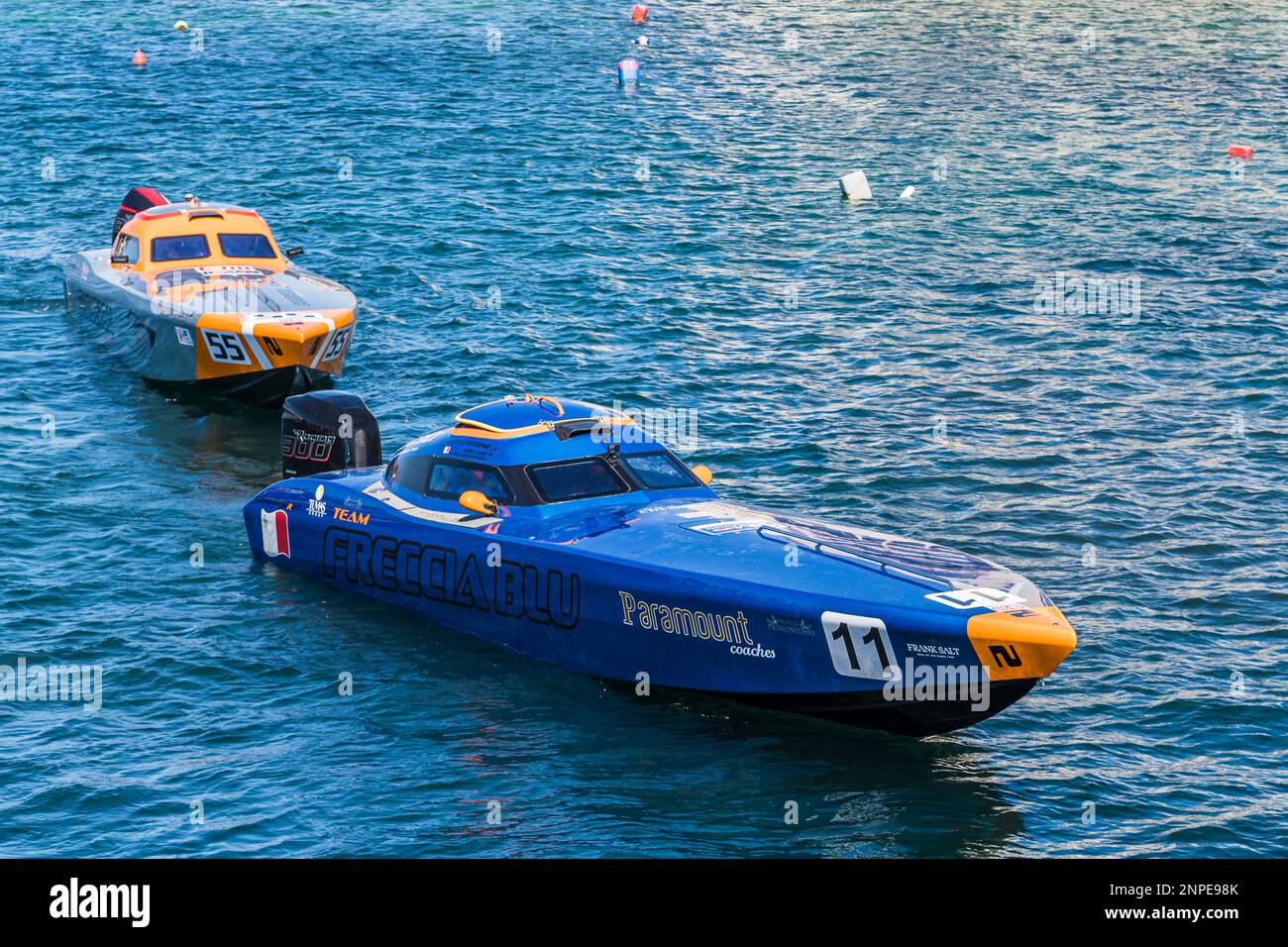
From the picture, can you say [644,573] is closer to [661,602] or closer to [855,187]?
[661,602]

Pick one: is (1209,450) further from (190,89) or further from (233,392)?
(190,89)

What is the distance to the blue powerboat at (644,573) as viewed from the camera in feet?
43.3

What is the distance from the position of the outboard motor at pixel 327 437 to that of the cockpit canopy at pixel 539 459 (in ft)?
6.71

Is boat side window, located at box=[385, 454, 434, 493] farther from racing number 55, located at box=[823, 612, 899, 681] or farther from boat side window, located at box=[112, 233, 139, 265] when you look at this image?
boat side window, located at box=[112, 233, 139, 265]

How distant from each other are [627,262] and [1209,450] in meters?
12.8

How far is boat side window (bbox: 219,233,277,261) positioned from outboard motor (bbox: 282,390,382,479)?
7085mm

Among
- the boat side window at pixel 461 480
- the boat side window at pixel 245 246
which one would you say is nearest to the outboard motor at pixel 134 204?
the boat side window at pixel 245 246

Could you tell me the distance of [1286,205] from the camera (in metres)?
32.4

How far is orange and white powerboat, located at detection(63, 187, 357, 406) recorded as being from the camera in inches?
914

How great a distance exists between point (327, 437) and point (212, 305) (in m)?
5.77

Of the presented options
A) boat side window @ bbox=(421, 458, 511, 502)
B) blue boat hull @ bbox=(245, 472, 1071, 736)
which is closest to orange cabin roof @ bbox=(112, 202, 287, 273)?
blue boat hull @ bbox=(245, 472, 1071, 736)

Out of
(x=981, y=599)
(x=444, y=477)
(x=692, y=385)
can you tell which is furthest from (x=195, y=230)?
(x=981, y=599)

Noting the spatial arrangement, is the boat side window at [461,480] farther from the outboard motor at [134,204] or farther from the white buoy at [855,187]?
the white buoy at [855,187]
